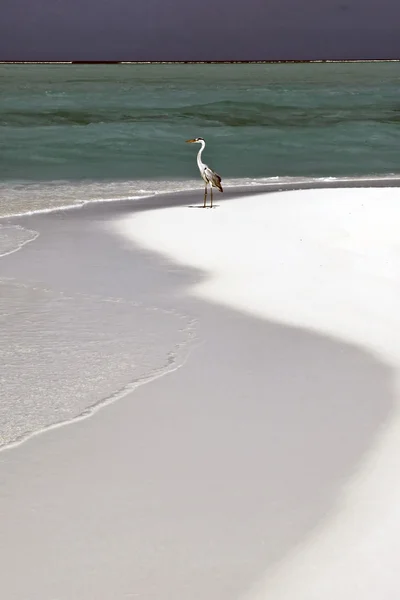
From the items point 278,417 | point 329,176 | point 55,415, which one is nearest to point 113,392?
point 55,415

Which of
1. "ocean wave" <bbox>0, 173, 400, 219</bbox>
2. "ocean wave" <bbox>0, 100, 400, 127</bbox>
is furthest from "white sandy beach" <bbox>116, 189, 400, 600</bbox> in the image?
"ocean wave" <bbox>0, 100, 400, 127</bbox>

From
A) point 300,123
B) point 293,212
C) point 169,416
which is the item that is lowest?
point 300,123

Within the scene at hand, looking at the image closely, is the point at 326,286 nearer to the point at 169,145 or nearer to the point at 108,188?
the point at 108,188

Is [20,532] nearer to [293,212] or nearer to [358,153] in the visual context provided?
[293,212]

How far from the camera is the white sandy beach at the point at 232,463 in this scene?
334cm

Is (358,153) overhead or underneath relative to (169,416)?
underneath

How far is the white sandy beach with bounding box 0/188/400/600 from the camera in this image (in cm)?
334

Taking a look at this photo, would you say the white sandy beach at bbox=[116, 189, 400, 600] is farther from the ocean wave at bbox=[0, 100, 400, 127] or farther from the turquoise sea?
the ocean wave at bbox=[0, 100, 400, 127]

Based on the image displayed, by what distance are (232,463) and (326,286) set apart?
141 inches

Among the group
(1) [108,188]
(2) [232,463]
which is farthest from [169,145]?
(2) [232,463]

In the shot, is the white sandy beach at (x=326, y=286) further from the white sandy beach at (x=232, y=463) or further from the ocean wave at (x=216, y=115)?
the ocean wave at (x=216, y=115)

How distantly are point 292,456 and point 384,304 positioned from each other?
2890 millimetres

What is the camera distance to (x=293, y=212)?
11.5 m

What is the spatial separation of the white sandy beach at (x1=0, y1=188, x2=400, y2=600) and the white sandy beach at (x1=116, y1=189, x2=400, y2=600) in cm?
1
